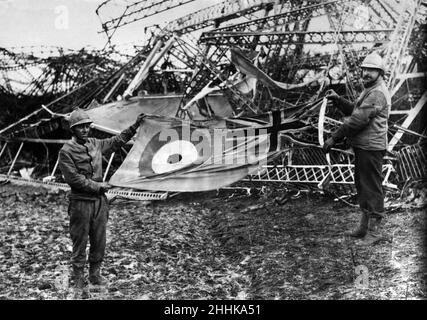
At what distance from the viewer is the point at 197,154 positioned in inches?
291

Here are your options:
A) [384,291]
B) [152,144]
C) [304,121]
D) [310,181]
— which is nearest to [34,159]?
[152,144]

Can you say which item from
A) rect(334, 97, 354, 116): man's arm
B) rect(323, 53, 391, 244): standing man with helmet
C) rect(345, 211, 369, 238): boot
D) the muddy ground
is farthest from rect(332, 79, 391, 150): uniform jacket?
the muddy ground

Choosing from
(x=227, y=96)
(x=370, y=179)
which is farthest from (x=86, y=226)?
(x=227, y=96)

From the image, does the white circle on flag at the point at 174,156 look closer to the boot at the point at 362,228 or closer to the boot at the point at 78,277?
the boot at the point at 78,277

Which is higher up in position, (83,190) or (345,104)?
(345,104)

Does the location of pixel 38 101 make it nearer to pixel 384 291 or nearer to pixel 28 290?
pixel 28 290

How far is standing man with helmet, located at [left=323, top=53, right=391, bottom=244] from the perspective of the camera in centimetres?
552

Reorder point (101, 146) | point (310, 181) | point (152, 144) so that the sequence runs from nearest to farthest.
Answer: point (101, 146)
point (152, 144)
point (310, 181)

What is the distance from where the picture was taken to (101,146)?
545 centimetres

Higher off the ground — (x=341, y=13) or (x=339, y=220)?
(x=341, y=13)

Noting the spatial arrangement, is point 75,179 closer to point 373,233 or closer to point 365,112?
point 365,112

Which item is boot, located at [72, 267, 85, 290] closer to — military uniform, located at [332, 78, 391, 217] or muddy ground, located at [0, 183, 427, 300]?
muddy ground, located at [0, 183, 427, 300]

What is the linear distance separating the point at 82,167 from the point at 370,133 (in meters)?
3.55
